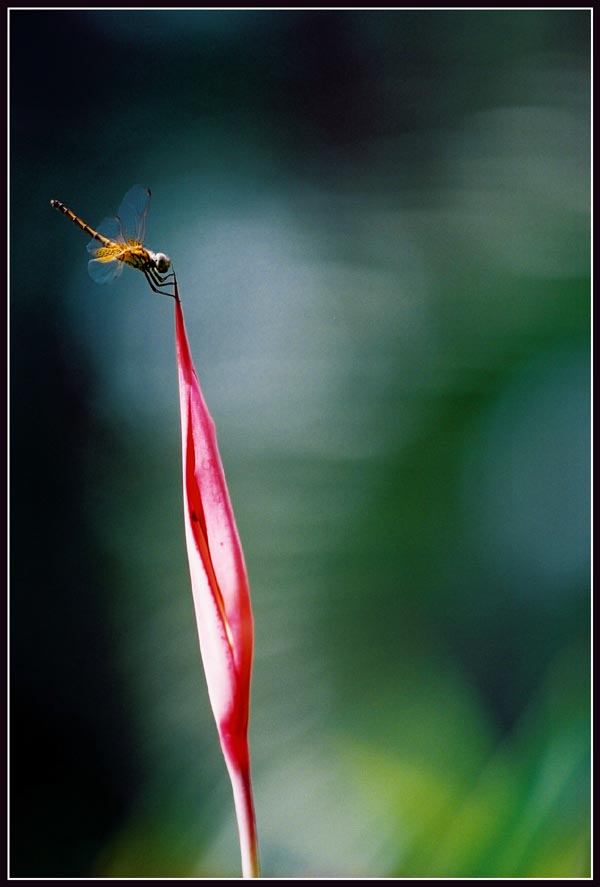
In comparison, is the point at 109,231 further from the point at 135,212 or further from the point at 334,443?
the point at 334,443

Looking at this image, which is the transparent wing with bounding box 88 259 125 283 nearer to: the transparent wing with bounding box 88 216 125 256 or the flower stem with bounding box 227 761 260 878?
the transparent wing with bounding box 88 216 125 256

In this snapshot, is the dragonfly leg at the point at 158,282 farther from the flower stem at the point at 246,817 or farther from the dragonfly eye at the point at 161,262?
the flower stem at the point at 246,817

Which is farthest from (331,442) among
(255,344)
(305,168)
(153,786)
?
(153,786)

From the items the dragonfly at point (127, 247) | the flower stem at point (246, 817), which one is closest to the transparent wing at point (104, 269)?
the dragonfly at point (127, 247)

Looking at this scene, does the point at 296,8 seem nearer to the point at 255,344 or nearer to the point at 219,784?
the point at 255,344

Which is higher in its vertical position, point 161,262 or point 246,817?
point 161,262

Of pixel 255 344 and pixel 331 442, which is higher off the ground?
pixel 255 344

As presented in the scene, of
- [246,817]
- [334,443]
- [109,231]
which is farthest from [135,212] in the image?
[246,817]
